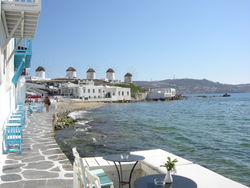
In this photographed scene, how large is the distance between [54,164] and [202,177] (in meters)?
3.96

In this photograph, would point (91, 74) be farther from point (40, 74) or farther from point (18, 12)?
point (18, 12)

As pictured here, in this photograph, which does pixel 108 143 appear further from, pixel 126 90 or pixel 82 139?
pixel 126 90

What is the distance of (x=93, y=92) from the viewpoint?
69.8 m

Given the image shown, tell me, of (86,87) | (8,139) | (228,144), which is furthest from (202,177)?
(86,87)

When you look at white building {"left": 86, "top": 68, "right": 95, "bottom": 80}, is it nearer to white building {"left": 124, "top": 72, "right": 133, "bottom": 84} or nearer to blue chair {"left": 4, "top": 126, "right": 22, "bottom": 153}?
white building {"left": 124, "top": 72, "right": 133, "bottom": 84}

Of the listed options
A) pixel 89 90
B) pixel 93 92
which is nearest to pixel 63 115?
pixel 89 90

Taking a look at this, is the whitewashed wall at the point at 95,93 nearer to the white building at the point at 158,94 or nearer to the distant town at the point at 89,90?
the distant town at the point at 89,90

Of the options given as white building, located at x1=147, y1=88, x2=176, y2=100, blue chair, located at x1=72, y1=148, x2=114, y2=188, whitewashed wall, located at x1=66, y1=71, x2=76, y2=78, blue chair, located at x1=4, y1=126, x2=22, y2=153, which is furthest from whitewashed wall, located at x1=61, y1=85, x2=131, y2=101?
blue chair, located at x1=72, y1=148, x2=114, y2=188

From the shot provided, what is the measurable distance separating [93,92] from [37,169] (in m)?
63.9

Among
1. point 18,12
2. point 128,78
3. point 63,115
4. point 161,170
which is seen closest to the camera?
point 161,170

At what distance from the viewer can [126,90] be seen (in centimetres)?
8250

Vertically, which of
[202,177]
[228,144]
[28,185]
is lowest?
[228,144]

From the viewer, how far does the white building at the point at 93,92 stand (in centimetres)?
6594

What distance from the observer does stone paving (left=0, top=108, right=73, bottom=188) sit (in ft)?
17.6
